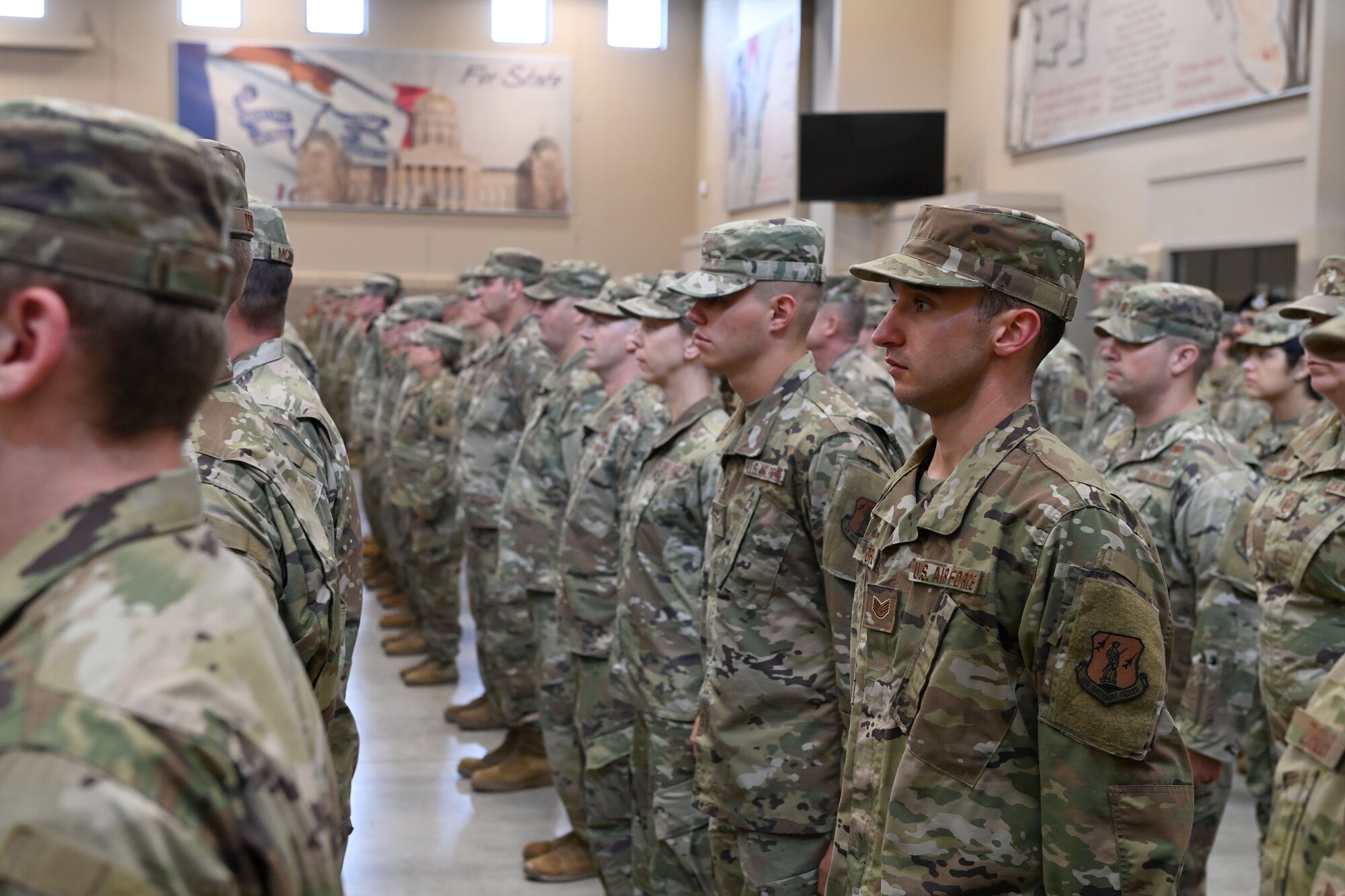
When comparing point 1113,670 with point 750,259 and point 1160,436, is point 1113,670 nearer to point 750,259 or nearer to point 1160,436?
point 750,259

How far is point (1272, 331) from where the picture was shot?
17.6ft

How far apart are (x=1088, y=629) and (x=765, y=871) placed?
1.26m

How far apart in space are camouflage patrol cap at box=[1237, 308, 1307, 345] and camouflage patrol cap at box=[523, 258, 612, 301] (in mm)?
2748

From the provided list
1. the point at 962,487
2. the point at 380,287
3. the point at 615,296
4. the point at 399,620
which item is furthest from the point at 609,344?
the point at 380,287

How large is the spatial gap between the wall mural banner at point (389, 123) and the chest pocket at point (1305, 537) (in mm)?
16176

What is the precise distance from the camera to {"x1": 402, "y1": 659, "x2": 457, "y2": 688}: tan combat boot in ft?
23.3

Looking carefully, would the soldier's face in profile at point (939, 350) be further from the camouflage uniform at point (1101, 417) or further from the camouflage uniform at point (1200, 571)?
the camouflage uniform at point (1101, 417)

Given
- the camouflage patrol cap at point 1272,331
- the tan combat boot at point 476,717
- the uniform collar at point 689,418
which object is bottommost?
the tan combat boot at point 476,717

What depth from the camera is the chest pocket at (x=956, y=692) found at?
1902mm

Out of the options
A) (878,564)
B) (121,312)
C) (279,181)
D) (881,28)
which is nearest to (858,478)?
(878,564)

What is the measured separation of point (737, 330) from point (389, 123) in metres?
16.4

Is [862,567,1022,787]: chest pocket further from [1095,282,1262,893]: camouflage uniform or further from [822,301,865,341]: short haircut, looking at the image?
[822,301,865,341]: short haircut

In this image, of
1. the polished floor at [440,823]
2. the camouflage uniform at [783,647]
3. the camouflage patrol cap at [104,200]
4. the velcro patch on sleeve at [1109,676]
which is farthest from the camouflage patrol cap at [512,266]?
the camouflage patrol cap at [104,200]

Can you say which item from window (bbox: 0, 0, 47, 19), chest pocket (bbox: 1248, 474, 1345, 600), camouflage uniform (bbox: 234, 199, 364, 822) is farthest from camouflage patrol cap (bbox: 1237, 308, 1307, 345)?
window (bbox: 0, 0, 47, 19)
